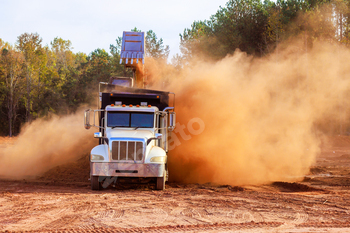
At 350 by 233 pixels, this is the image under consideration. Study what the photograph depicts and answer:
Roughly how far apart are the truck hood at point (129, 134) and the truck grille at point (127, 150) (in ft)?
1.40

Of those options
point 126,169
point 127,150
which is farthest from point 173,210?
point 127,150

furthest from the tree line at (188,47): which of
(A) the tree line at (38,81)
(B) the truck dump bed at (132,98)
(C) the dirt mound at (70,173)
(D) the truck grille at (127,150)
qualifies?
(D) the truck grille at (127,150)

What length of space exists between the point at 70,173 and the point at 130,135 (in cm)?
585

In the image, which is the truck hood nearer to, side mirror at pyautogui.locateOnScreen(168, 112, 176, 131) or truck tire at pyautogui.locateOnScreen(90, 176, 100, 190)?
side mirror at pyautogui.locateOnScreen(168, 112, 176, 131)

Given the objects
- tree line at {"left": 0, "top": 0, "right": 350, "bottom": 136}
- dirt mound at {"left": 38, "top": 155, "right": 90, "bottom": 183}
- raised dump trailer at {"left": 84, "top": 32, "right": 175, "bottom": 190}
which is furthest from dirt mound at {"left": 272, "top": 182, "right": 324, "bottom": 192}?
tree line at {"left": 0, "top": 0, "right": 350, "bottom": 136}

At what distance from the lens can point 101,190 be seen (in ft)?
38.9

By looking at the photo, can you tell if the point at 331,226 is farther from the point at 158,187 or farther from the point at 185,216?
the point at 158,187

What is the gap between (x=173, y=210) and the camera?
8.51 meters

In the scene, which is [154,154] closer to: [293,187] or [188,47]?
[293,187]

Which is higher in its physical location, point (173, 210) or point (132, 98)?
point (132, 98)

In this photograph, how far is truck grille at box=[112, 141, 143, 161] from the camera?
454 inches

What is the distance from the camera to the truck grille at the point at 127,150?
1152cm

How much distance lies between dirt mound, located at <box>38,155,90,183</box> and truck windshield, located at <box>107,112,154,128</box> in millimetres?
3647

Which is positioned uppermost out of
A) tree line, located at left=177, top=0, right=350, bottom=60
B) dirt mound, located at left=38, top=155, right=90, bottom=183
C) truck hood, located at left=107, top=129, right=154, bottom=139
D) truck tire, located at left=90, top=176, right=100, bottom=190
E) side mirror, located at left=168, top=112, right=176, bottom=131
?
tree line, located at left=177, top=0, right=350, bottom=60
